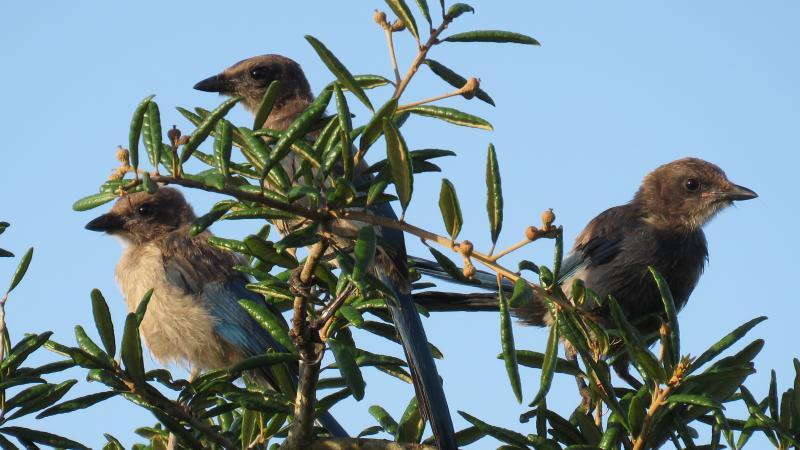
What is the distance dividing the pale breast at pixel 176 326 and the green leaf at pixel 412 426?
8.60ft

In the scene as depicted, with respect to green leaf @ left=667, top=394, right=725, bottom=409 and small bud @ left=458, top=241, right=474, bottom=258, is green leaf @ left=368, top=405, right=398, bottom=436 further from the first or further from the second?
small bud @ left=458, top=241, right=474, bottom=258

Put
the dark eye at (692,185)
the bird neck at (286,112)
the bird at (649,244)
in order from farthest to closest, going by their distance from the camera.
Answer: the dark eye at (692,185), the bird at (649,244), the bird neck at (286,112)

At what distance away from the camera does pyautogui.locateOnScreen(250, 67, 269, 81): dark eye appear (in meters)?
6.37

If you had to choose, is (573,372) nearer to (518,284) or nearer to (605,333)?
(605,333)

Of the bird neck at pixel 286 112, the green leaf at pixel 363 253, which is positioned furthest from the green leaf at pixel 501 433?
the bird neck at pixel 286 112

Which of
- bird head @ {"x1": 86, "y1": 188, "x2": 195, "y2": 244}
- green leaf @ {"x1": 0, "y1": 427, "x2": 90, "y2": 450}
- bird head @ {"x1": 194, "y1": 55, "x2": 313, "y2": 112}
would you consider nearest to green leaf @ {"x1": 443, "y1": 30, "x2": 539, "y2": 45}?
green leaf @ {"x1": 0, "y1": 427, "x2": 90, "y2": 450}

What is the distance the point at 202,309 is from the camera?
20.0 ft

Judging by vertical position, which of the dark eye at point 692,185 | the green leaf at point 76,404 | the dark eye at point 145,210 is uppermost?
the dark eye at point 692,185

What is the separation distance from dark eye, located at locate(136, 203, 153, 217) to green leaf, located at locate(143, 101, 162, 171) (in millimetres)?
3950

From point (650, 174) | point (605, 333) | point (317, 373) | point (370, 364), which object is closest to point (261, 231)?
point (370, 364)

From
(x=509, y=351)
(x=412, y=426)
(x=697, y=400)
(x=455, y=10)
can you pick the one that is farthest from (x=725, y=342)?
(x=455, y=10)

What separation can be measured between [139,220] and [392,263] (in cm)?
286

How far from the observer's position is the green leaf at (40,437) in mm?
3203

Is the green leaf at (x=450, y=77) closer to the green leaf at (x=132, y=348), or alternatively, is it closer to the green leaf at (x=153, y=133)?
the green leaf at (x=153, y=133)
